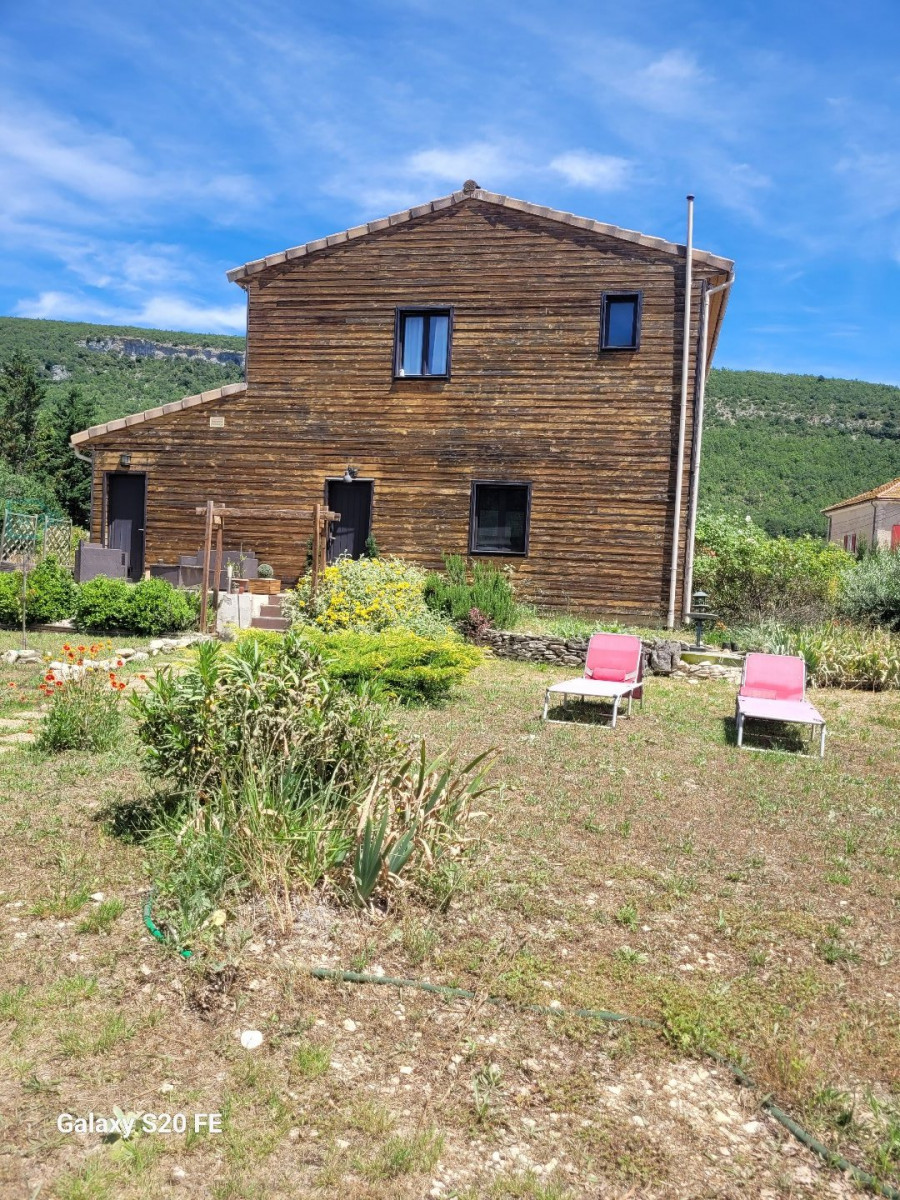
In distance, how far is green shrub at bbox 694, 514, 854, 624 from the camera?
1483 cm

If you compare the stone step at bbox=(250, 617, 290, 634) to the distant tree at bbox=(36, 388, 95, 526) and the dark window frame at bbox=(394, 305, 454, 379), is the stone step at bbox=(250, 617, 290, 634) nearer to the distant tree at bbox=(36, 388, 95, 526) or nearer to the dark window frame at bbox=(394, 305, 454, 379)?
the dark window frame at bbox=(394, 305, 454, 379)

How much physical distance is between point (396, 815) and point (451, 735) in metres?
3.26

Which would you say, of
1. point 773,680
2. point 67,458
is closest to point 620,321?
point 773,680

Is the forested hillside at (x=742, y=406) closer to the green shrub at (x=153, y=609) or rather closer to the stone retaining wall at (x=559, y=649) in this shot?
the green shrub at (x=153, y=609)

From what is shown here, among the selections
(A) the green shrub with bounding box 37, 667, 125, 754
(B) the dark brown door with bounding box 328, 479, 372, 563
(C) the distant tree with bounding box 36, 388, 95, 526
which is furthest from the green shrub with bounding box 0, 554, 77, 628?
(C) the distant tree with bounding box 36, 388, 95, 526

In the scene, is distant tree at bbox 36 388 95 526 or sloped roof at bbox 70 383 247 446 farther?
distant tree at bbox 36 388 95 526

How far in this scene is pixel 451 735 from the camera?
25.1 feet

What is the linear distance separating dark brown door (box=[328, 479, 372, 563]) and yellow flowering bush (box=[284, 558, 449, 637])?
185cm

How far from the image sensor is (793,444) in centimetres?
5319

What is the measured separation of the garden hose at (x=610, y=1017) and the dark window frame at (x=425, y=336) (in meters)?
13.7

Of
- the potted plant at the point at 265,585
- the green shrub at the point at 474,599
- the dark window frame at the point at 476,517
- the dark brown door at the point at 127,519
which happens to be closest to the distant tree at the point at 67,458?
the dark brown door at the point at 127,519

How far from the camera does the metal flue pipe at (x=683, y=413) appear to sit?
14953 millimetres

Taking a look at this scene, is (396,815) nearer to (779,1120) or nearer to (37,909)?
(37,909)

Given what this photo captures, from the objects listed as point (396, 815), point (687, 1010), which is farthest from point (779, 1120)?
point (396, 815)
